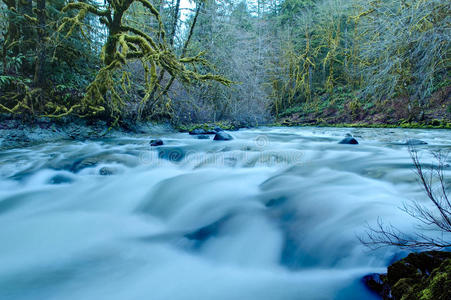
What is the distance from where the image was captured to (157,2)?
9727 mm

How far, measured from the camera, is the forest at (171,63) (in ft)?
23.2

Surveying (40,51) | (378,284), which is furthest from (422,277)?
(40,51)

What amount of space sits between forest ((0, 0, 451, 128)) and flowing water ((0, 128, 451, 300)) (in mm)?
3454

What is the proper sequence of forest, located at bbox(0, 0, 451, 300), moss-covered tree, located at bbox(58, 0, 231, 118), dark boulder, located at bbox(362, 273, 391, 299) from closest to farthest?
dark boulder, located at bbox(362, 273, 391, 299), forest, located at bbox(0, 0, 451, 300), moss-covered tree, located at bbox(58, 0, 231, 118)

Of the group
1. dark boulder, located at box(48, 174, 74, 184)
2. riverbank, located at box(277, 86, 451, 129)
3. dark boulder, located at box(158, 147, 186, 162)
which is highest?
riverbank, located at box(277, 86, 451, 129)

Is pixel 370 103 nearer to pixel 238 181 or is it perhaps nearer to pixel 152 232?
pixel 238 181

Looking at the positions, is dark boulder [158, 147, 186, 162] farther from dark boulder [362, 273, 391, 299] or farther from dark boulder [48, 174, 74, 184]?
dark boulder [362, 273, 391, 299]

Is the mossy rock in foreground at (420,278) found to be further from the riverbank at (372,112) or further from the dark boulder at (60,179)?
the riverbank at (372,112)

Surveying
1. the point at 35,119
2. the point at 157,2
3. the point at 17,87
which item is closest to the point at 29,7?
the point at 17,87

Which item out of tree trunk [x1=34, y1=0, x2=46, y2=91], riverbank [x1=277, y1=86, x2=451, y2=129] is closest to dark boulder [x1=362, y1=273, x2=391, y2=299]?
tree trunk [x1=34, y1=0, x2=46, y2=91]

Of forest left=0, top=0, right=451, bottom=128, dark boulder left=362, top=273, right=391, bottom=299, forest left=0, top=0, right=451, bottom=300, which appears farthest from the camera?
forest left=0, top=0, right=451, bottom=128

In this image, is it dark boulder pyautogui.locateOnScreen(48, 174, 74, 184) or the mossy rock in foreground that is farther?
dark boulder pyautogui.locateOnScreen(48, 174, 74, 184)

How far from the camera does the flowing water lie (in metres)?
1.64

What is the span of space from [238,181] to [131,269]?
2045 mm
